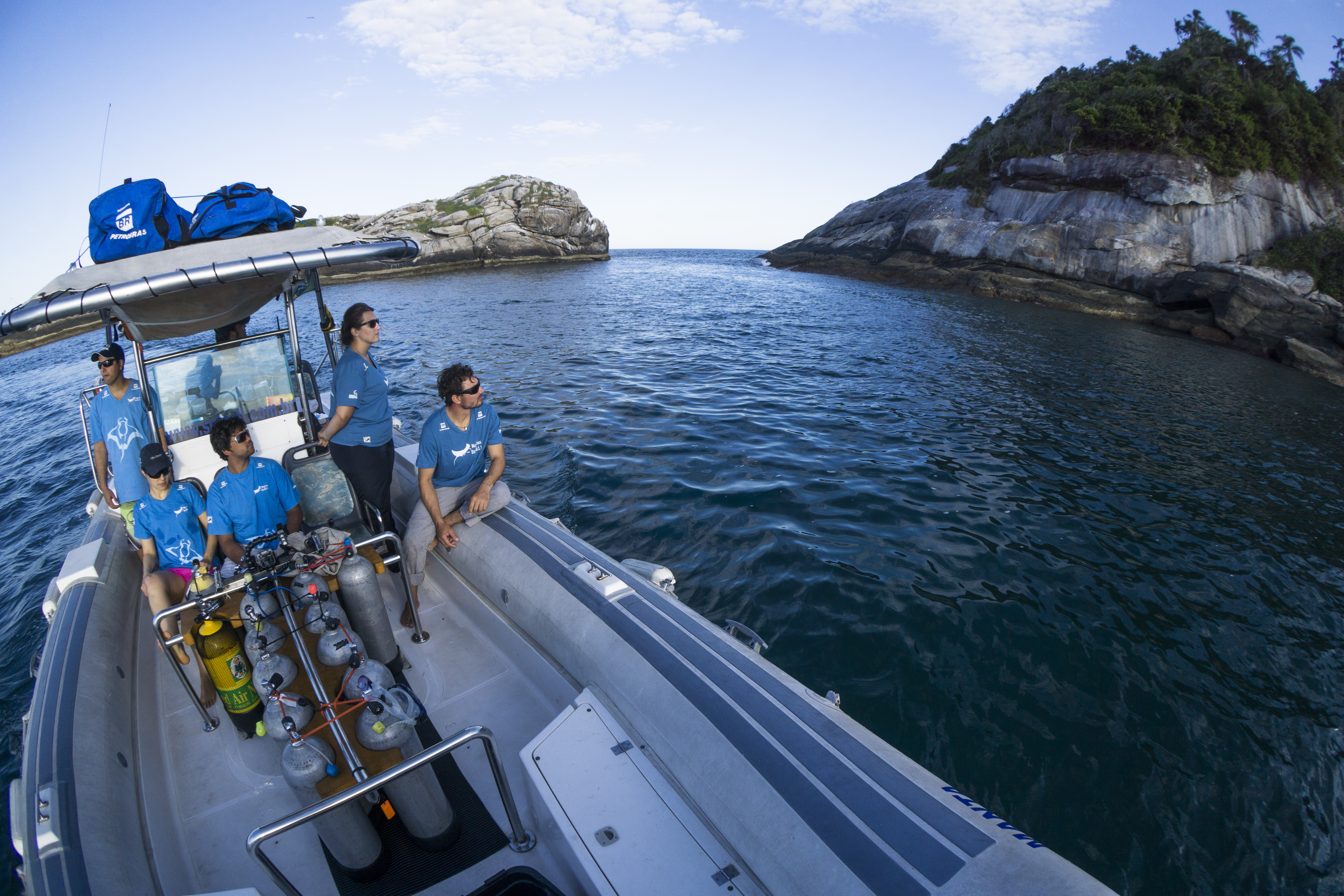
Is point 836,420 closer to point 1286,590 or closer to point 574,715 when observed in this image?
point 1286,590

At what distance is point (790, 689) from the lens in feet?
8.45

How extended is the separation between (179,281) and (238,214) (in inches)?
31.9

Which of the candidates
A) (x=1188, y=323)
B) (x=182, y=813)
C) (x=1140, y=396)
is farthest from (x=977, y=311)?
(x=182, y=813)

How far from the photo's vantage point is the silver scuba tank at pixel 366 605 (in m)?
3.17

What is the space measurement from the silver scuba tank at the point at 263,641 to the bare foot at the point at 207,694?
32.8 inches

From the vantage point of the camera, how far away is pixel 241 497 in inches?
150

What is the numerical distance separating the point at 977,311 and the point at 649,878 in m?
28.2

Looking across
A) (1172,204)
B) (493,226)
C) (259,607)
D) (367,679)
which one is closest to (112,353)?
(259,607)

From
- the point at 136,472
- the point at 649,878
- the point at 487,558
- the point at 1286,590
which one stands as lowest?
the point at 1286,590

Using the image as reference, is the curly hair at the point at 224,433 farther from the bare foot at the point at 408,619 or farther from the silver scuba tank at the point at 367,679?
the silver scuba tank at the point at 367,679

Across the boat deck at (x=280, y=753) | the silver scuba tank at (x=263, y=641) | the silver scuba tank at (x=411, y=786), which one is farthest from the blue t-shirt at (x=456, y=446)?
the silver scuba tank at (x=411, y=786)

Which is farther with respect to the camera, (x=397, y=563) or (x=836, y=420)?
(x=836, y=420)

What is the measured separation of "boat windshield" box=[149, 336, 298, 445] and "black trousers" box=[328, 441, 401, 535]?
2.65 ft

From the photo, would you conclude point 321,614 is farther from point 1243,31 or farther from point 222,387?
point 1243,31
